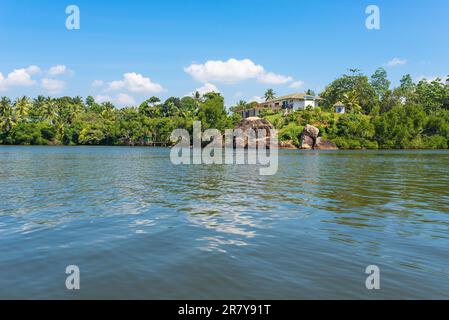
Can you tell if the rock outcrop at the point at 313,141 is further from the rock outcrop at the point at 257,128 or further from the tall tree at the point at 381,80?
the tall tree at the point at 381,80

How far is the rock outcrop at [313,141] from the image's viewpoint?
115 m

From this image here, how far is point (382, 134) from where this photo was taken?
117m

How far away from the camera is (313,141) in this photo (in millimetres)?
117125

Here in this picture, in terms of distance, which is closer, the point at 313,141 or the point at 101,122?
the point at 313,141

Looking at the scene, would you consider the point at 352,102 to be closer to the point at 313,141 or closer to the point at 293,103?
the point at 293,103

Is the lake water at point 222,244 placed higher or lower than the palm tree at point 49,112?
lower

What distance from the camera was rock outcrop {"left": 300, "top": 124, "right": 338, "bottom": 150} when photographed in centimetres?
11531

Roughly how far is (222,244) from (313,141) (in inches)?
4308

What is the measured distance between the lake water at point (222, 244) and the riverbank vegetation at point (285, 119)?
10223 cm

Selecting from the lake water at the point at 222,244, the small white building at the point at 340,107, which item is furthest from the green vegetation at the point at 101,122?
the lake water at the point at 222,244

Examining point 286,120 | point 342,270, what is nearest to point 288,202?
point 342,270

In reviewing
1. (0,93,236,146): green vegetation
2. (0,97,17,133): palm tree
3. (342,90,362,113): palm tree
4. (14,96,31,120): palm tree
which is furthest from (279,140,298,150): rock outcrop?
(14,96,31,120): palm tree

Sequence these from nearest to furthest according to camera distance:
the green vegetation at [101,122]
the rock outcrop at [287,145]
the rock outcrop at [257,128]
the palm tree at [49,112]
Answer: the rock outcrop at [287,145] < the rock outcrop at [257,128] < the green vegetation at [101,122] < the palm tree at [49,112]

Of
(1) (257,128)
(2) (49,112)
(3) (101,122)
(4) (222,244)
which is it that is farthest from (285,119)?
(4) (222,244)
